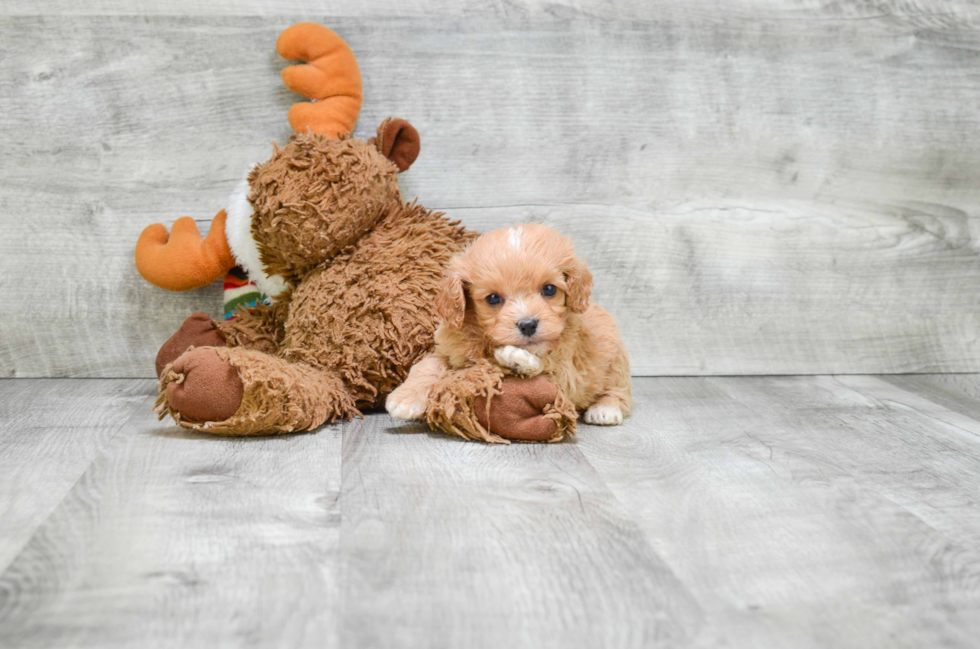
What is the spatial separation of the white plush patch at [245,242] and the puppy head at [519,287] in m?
0.37

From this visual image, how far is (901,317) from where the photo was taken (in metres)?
1.60

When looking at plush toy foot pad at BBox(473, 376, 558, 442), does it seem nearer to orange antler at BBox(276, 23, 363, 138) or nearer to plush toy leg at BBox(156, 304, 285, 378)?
plush toy leg at BBox(156, 304, 285, 378)

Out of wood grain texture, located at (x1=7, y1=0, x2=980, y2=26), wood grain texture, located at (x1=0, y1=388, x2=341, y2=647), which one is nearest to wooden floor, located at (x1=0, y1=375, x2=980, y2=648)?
wood grain texture, located at (x1=0, y1=388, x2=341, y2=647)

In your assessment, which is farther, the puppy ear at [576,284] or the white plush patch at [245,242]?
the white plush patch at [245,242]

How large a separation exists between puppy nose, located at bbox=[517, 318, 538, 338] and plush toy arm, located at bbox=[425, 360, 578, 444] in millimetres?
66

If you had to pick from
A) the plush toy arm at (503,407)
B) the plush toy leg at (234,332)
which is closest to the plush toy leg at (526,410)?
the plush toy arm at (503,407)

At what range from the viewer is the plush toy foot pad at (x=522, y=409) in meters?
1.07

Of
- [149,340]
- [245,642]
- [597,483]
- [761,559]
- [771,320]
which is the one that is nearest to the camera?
[245,642]

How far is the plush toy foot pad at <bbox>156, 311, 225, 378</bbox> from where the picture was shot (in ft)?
4.30

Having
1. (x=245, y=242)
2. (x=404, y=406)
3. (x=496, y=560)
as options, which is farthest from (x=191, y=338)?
(x=496, y=560)

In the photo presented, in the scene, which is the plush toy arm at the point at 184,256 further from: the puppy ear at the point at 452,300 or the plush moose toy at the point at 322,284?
the puppy ear at the point at 452,300

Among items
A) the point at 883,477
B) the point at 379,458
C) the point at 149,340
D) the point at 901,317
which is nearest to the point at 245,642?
the point at 379,458

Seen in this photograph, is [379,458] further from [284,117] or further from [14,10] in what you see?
[14,10]

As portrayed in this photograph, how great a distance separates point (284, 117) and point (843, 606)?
1167 millimetres
